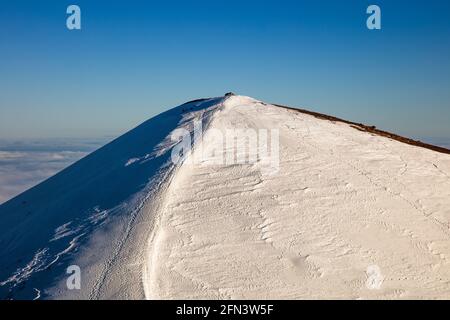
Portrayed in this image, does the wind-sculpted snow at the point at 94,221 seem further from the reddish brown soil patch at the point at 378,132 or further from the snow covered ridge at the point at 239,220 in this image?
the reddish brown soil patch at the point at 378,132

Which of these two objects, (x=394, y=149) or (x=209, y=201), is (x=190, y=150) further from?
(x=394, y=149)

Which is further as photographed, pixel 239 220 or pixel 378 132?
pixel 378 132

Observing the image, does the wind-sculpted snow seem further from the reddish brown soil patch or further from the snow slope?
the reddish brown soil patch

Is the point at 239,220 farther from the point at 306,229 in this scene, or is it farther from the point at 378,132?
the point at 378,132

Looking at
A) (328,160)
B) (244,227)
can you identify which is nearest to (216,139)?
(328,160)

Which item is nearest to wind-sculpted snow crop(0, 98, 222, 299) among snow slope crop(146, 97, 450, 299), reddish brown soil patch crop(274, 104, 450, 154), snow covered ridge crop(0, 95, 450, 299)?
snow covered ridge crop(0, 95, 450, 299)

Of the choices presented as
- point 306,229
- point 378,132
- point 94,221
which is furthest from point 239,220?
point 378,132

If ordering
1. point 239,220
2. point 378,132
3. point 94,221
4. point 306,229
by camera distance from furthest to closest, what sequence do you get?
point 378,132, point 94,221, point 239,220, point 306,229
